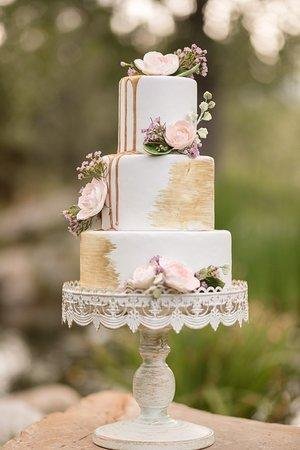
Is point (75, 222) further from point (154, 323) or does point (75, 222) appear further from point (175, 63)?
point (175, 63)

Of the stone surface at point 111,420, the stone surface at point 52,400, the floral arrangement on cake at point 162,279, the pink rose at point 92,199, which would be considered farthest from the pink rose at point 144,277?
the stone surface at point 52,400

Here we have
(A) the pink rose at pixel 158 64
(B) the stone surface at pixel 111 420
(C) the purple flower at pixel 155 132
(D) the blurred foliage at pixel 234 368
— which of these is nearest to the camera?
(C) the purple flower at pixel 155 132

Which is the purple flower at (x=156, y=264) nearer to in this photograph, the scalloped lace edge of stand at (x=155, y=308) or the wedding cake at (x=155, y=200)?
the wedding cake at (x=155, y=200)

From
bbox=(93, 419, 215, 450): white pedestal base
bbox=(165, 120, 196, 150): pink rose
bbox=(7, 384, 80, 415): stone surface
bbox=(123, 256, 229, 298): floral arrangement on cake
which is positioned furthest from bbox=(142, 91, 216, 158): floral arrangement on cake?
bbox=(7, 384, 80, 415): stone surface

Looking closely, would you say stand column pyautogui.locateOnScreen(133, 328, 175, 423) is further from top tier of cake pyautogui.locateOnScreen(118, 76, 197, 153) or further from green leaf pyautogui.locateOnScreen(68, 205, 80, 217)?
top tier of cake pyautogui.locateOnScreen(118, 76, 197, 153)

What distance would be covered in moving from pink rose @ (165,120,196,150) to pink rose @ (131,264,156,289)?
524 mm

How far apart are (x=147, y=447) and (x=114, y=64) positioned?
813 centimetres

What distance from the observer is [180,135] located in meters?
3.96

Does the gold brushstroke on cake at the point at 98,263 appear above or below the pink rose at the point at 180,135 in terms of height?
below

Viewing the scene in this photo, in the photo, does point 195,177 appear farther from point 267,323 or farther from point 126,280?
point 267,323

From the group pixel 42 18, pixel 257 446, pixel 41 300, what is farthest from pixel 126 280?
pixel 41 300

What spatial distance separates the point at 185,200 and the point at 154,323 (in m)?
0.53

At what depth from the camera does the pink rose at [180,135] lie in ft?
13.0

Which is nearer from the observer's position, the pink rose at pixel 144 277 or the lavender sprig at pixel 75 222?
the pink rose at pixel 144 277
